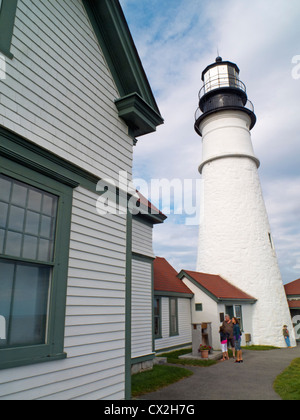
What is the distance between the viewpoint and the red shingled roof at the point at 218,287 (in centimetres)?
1781

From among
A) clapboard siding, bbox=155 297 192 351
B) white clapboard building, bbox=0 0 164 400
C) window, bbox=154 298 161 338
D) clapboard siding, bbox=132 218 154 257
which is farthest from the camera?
clapboard siding, bbox=155 297 192 351

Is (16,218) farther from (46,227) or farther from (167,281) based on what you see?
(167,281)

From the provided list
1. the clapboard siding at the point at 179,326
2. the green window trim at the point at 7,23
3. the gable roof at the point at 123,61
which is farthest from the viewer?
the clapboard siding at the point at 179,326

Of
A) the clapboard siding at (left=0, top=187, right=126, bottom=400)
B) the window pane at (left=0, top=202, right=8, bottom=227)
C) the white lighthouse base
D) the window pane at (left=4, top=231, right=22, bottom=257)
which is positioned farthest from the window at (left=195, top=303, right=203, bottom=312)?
the window pane at (left=0, top=202, right=8, bottom=227)

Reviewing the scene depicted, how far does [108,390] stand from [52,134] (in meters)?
4.03

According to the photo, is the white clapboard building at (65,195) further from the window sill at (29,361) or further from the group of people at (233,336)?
the group of people at (233,336)

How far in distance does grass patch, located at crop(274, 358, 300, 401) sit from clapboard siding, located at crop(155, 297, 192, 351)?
5.83 metres

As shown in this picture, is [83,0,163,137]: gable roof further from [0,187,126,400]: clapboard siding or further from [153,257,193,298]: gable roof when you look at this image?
[153,257,193,298]: gable roof

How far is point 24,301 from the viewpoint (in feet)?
11.8

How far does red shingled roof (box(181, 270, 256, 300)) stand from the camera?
701 inches

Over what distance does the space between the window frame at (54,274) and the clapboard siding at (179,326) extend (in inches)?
453

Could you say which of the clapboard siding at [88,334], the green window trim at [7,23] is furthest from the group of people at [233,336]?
the green window trim at [7,23]

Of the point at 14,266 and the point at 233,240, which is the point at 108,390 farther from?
the point at 233,240
